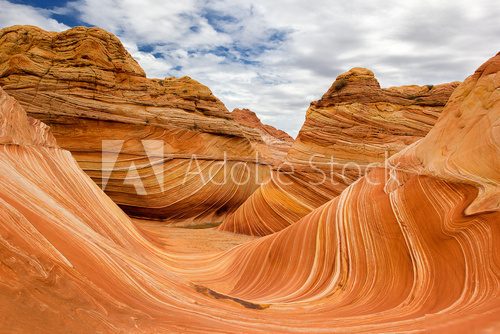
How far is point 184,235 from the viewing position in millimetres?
9359

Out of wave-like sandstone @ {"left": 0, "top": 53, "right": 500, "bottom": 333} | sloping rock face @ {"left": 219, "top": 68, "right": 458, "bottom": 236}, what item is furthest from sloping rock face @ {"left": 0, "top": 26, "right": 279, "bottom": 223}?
wave-like sandstone @ {"left": 0, "top": 53, "right": 500, "bottom": 333}

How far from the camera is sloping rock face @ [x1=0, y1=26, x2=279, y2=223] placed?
444 inches

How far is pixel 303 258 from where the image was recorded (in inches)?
172

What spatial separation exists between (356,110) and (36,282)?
10.4m

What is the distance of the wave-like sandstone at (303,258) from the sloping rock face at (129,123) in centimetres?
594

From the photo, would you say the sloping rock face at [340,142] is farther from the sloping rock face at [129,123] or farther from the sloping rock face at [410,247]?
the sloping rock face at [410,247]

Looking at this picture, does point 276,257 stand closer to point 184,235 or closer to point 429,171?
point 429,171

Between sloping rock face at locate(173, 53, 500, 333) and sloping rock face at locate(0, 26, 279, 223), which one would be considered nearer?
sloping rock face at locate(173, 53, 500, 333)

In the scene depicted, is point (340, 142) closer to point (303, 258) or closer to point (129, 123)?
point (129, 123)

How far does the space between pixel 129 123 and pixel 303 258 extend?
908 centimetres

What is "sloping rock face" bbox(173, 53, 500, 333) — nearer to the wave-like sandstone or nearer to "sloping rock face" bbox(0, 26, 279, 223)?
the wave-like sandstone

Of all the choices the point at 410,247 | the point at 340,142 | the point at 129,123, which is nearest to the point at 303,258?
the point at 410,247

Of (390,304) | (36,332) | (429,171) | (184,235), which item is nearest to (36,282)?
(36,332)

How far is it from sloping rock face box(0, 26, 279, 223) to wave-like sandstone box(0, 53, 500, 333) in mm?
5936
